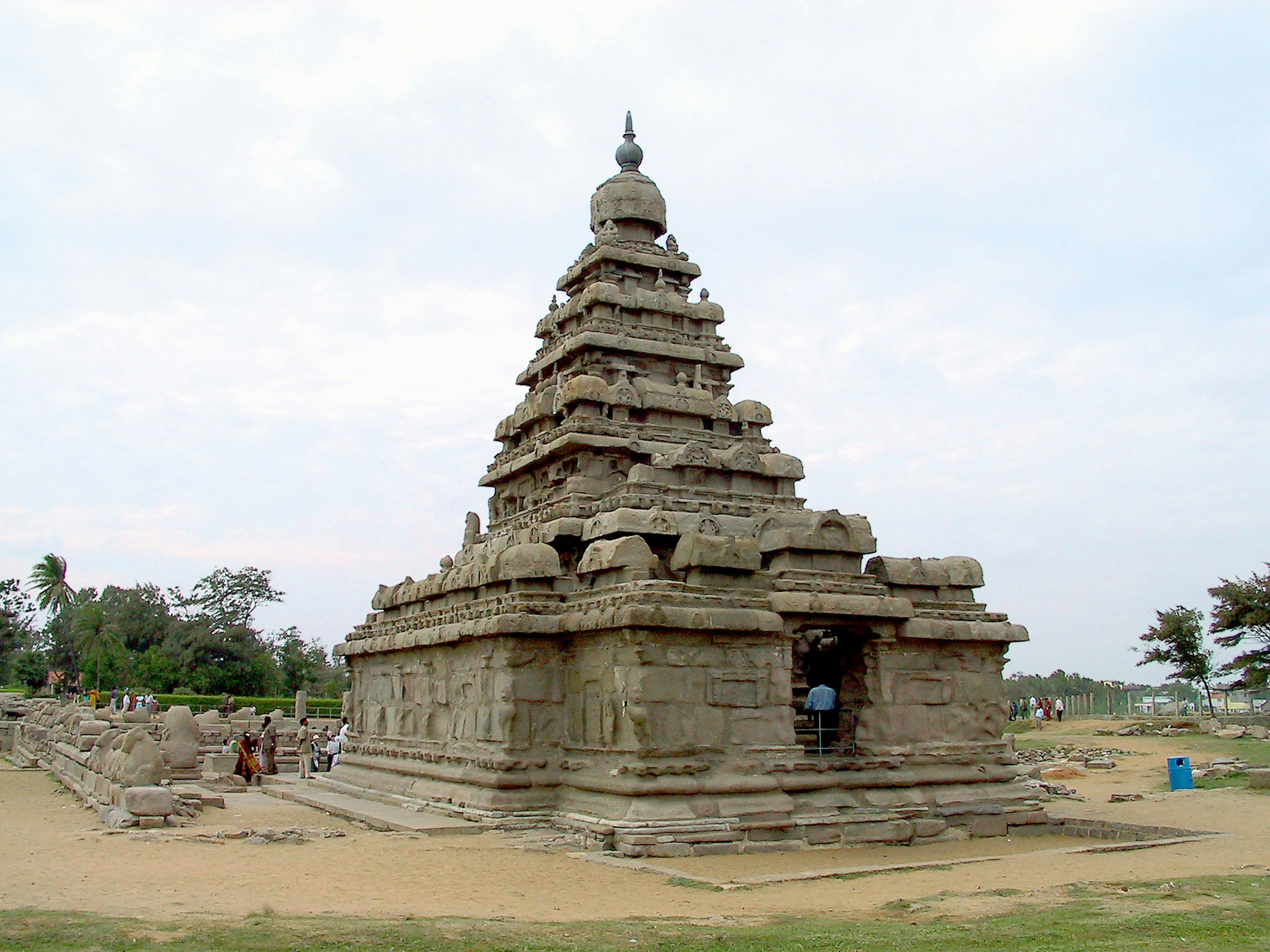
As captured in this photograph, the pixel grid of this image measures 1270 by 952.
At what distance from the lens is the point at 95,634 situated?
60.2 m

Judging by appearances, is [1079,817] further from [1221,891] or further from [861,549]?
[1221,891]

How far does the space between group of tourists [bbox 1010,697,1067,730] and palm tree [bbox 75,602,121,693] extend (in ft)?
149

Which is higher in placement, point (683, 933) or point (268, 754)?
point (268, 754)

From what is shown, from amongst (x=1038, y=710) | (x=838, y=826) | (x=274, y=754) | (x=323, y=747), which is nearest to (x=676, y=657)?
(x=838, y=826)

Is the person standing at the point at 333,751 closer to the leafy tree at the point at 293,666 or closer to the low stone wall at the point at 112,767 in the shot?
the low stone wall at the point at 112,767

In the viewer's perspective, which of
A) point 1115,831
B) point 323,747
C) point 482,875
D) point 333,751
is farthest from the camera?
point 323,747

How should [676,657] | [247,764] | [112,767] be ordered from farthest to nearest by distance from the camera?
[247,764] → [112,767] → [676,657]

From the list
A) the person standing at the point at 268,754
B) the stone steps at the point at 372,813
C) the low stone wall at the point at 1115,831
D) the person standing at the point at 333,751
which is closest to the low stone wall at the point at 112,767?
the stone steps at the point at 372,813

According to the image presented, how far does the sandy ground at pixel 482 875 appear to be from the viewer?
1010 centimetres

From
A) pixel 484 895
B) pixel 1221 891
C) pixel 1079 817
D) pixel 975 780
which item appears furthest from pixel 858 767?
pixel 484 895

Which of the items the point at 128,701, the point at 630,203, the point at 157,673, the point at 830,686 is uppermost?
the point at 630,203

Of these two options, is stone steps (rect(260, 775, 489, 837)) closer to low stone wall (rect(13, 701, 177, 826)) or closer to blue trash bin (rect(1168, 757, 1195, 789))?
low stone wall (rect(13, 701, 177, 826))

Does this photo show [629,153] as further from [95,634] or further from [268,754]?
[95,634]

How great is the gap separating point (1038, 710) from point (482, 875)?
40.5m
